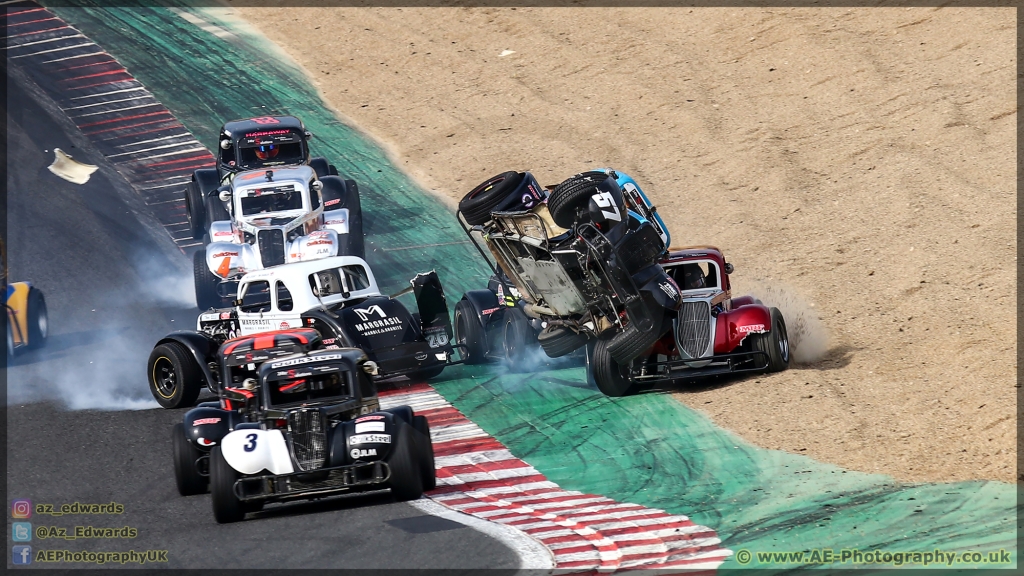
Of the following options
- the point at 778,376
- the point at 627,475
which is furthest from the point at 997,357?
the point at 627,475

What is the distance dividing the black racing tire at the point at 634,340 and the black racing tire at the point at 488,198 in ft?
7.53

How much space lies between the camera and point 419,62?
32875mm

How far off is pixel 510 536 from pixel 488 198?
624 cm

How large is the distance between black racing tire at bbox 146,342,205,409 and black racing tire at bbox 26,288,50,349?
449cm

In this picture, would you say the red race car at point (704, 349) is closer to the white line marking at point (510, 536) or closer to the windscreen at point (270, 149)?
the white line marking at point (510, 536)

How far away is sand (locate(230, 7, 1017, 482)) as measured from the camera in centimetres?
1488

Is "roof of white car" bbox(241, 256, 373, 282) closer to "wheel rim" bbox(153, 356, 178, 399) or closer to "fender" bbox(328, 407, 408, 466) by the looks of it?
"wheel rim" bbox(153, 356, 178, 399)

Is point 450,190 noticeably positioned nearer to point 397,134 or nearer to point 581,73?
point 397,134

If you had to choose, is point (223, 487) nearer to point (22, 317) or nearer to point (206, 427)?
point (206, 427)

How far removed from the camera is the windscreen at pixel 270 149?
24000 millimetres

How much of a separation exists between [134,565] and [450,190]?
16.9 m

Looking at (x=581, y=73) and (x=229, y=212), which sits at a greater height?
(x=581, y=73)

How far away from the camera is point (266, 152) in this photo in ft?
79.2

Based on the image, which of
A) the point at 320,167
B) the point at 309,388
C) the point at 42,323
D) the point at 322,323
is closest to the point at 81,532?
the point at 309,388
